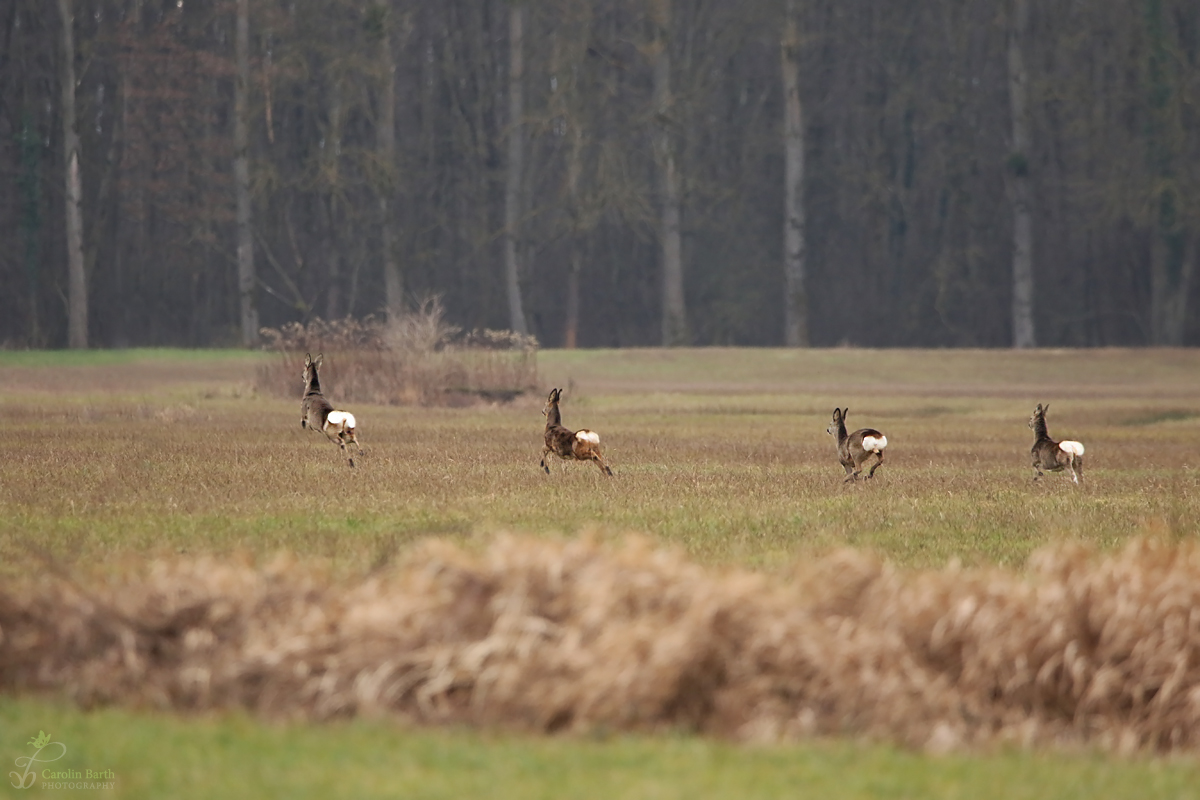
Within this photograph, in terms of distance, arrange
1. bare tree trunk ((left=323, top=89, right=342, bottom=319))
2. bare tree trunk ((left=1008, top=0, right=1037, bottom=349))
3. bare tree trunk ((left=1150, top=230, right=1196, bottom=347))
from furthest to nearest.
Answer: bare tree trunk ((left=323, top=89, right=342, bottom=319)) < bare tree trunk ((left=1150, top=230, right=1196, bottom=347)) < bare tree trunk ((left=1008, top=0, right=1037, bottom=349))

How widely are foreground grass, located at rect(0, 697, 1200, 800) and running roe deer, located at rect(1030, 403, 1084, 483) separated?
436 inches

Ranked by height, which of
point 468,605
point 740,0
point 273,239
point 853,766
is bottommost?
point 853,766

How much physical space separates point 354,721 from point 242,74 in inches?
2004

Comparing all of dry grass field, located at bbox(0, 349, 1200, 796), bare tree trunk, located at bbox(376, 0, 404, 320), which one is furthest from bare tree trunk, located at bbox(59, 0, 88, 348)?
dry grass field, located at bbox(0, 349, 1200, 796)

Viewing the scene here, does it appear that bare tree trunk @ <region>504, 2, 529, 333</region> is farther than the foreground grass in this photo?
→ Yes

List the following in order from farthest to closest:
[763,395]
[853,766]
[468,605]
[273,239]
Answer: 1. [273,239]
2. [763,395]
3. [468,605]
4. [853,766]

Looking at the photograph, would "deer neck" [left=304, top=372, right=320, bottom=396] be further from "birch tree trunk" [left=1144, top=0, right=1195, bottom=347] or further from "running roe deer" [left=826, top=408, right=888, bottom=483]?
"birch tree trunk" [left=1144, top=0, right=1195, bottom=347]

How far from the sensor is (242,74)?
5581cm

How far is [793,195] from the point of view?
58.7 m

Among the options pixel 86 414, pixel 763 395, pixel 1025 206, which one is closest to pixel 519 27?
pixel 1025 206

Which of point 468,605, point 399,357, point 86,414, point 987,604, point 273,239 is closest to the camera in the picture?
point 468,605

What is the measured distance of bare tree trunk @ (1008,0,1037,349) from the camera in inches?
2264

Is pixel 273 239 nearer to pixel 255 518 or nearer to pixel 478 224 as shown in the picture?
pixel 478 224

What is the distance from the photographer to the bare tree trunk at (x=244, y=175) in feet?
183
